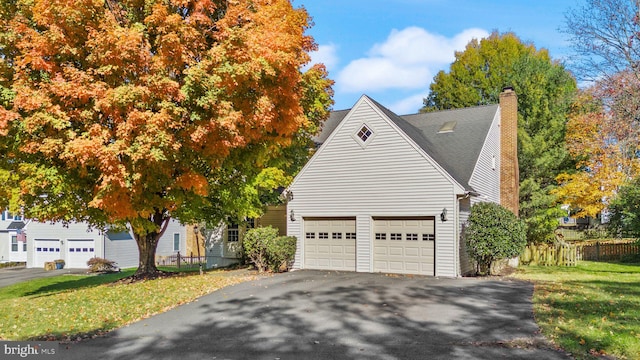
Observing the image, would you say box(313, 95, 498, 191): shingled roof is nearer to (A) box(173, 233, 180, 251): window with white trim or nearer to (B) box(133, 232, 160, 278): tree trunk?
(B) box(133, 232, 160, 278): tree trunk

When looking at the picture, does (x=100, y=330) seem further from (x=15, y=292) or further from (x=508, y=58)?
(x=508, y=58)

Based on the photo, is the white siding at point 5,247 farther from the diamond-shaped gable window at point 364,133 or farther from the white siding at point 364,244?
the diamond-shaped gable window at point 364,133

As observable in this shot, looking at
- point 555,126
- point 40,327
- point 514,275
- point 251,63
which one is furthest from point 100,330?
point 555,126

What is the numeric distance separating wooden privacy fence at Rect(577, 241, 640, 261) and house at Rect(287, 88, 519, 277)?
10.1 metres

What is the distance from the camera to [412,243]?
17672mm

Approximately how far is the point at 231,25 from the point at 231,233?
1356 centimetres

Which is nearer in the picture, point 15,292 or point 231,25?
point 231,25

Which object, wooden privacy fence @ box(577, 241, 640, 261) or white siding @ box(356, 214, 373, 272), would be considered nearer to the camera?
white siding @ box(356, 214, 373, 272)

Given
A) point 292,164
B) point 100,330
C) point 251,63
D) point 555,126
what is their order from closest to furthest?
point 100,330 < point 251,63 < point 292,164 < point 555,126

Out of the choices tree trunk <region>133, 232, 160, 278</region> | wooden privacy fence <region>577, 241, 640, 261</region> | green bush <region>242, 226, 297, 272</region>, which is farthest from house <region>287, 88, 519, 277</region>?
wooden privacy fence <region>577, 241, 640, 261</region>

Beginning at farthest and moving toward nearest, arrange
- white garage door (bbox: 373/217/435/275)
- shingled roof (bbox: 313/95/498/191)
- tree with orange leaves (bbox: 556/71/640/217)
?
tree with orange leaves (bbox: 556/71/640/217) < shingled roof (bbox: 313/95/498/191) < white garage door (bbox: 373/217/435/275)

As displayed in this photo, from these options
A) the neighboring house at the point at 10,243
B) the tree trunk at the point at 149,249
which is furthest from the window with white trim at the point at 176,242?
the tree trunk at the point at 149,249

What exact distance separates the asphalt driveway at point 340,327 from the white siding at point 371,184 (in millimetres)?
4031

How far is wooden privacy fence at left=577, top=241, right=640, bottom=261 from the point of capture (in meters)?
26.6
